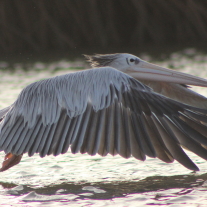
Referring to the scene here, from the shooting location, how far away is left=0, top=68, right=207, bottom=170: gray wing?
15.2ft

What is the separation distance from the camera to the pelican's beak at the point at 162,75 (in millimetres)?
6195

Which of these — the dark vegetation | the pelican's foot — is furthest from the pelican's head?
the dark vegetation

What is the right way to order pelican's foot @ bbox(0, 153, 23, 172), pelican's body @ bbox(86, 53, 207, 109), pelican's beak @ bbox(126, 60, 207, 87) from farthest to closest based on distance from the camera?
pelican's beak @ bbox(126, 60, 207, 87), pelican's body @ bbox(86, 53, 207, 109), pelican's foot @ bbox(0, 153, 23, 172)

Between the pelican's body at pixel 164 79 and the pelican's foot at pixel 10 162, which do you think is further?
the pelican's body at pixel 164 79

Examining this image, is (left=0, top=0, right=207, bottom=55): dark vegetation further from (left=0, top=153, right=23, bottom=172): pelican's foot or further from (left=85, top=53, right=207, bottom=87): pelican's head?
(left=0, top=153, right=23, bottom=172): pelican's foot

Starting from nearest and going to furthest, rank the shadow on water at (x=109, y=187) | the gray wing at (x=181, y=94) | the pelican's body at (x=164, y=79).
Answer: the shadow on water at (x=109, y=187), the gray wing at (x=181, y=94), the pelican's body at (x=164, y=79)

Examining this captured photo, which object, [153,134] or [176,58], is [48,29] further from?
[153,134]

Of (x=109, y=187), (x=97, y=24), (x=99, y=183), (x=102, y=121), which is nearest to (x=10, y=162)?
(x=99, y=183)

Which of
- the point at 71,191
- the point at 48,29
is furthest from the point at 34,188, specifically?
the point at 48,29

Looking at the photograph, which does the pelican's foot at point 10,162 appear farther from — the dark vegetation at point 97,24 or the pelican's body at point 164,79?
the dark vegetation at point 97,24

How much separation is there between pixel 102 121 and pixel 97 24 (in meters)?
17.1

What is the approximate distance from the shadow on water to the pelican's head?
54.2 inches

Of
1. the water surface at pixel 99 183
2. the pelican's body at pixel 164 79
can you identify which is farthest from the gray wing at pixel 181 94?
the water surface at pixel 99 183

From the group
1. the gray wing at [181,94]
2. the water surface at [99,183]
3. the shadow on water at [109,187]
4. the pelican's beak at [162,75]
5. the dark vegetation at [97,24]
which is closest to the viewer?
the water surface at [99,183]
